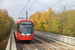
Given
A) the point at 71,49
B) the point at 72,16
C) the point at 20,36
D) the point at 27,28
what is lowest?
the point at 71,49

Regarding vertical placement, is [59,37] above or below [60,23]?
below

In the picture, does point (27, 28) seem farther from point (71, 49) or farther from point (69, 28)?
point (69, 28)

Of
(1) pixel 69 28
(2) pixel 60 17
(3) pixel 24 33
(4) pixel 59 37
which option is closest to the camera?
(3) pixel 24 33

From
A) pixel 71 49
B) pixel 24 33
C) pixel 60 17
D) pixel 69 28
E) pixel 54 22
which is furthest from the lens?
pixel 54 22

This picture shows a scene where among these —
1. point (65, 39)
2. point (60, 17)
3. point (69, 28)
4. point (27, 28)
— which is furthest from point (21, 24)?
point (60, 17)

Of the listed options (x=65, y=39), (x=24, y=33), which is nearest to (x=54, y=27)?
(x=65, y=39)

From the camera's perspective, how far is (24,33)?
52.0 ft

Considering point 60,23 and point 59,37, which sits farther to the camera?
point 60,23

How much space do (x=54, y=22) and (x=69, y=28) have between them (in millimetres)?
10999

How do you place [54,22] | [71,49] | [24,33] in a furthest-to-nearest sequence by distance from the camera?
[54,22]
[24,33]
[71,49]

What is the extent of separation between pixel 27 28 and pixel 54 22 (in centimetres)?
1741

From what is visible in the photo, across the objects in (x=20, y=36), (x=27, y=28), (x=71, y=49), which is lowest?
(x=71, y=49)

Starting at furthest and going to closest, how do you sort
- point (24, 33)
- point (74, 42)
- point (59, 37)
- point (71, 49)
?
point (59, 37) → point (24, 33) → point (74, 42) → point (71, 49)

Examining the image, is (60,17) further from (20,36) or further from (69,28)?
(20,36)
